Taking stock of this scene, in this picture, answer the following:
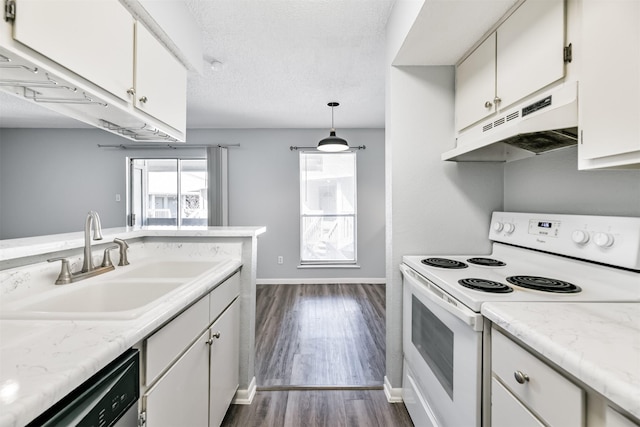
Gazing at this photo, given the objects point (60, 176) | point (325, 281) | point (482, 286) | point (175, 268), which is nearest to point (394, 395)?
point (482, 286)

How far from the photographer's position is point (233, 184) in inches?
189

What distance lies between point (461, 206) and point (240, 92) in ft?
8.80

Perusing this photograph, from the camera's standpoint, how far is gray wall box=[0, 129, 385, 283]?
4.81 metres

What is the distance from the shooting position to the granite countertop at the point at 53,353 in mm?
496

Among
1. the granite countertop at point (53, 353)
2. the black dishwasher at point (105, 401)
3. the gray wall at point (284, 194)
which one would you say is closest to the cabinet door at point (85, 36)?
the granite countertop at point (53, 353)

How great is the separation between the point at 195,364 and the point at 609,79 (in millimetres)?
1731

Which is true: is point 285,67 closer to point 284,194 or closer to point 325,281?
point 284,194

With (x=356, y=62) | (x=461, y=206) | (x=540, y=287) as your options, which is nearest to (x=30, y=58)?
(x=540, y=287)

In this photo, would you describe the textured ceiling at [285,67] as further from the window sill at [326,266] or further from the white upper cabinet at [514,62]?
the window sill at [326,266]

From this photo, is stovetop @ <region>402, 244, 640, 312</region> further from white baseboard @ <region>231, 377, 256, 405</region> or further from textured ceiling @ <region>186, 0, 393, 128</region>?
textured ceiling @ <region>186, 0, 393, 128</region>

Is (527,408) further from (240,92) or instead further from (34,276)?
(240,92)

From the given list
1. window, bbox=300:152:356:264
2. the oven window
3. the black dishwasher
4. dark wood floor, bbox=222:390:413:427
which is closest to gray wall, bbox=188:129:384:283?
window, bbox=300:152:356:264

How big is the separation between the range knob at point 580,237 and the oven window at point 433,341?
0.65 metres

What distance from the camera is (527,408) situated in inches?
30.3
